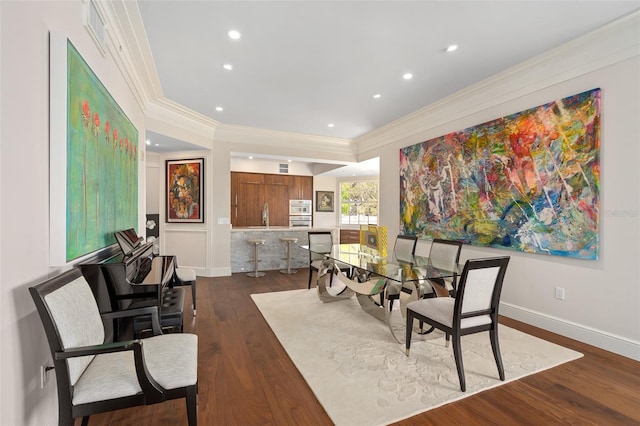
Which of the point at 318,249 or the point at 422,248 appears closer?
the point at 422,248

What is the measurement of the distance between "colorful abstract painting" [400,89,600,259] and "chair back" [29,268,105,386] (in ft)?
12.7

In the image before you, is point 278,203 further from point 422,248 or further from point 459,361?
point 459,361

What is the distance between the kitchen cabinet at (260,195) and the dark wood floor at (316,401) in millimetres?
5780

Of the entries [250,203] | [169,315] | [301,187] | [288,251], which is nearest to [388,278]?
[169,315]

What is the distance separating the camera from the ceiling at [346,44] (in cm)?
227

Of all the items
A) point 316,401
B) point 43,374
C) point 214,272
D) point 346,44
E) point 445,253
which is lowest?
point 316,401

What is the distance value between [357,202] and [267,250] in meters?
4.52

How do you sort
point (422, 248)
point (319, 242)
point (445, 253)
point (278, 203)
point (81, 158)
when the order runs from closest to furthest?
point (81, 158), point (445, 253), point (422, 248), point (319, 242), point (278, 203)

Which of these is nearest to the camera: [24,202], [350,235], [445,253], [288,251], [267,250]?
[24,202]

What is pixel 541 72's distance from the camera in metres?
3.07

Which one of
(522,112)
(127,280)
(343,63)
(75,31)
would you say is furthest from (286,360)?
(522,112)

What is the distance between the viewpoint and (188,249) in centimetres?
560

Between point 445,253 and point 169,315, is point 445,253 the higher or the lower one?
the higher one

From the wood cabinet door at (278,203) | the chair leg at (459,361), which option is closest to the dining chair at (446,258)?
the chair leg at (459,361)
